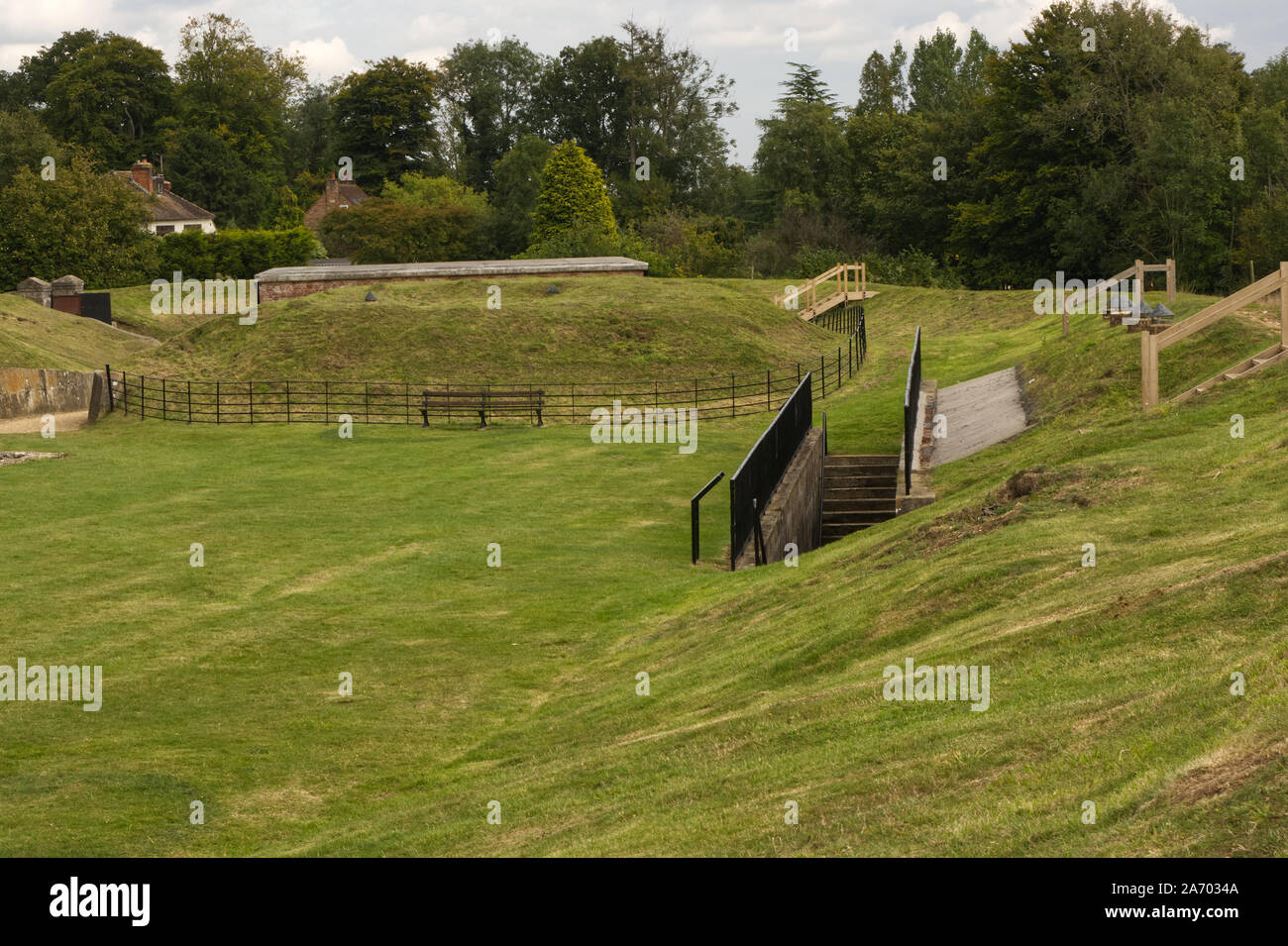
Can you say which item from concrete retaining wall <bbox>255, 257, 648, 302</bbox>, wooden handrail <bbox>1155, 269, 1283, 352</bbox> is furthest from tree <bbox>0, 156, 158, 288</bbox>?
wooden handrail <bbox>1155, 269, 1283, 352</bbox>

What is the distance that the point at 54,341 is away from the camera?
47562 millimetres

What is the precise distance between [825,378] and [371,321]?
16.3 metres

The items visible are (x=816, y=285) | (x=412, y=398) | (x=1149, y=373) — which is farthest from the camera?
(x=816, y=285)

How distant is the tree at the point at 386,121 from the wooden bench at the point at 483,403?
204 ft

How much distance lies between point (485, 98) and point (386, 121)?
977cm

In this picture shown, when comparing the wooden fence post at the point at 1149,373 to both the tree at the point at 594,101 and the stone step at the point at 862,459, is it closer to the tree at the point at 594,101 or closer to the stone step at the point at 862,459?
the stone step at the point at 862,459

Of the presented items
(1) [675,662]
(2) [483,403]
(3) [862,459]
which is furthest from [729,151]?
(1) [675,662]

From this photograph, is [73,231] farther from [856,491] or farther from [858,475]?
[856,491]

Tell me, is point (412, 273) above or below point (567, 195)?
below

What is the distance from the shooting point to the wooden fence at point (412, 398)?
38750 mm

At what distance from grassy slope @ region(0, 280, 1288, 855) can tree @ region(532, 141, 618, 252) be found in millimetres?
46971

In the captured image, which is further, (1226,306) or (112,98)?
(112,98)

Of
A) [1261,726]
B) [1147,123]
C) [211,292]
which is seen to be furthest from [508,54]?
[1261,726]

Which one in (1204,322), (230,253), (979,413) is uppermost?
(230,253)
